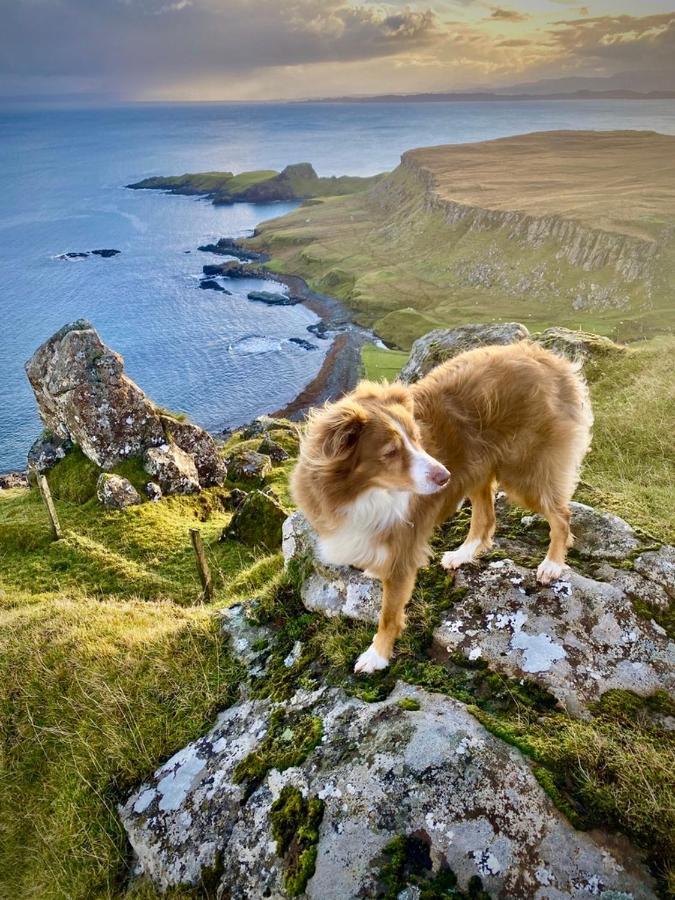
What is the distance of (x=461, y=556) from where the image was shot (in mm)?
6559

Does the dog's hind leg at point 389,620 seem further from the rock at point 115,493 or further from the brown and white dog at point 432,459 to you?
the rock at point 115,493

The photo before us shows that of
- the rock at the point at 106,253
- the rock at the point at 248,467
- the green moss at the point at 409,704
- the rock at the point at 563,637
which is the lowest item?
the rock at the point at 106,253

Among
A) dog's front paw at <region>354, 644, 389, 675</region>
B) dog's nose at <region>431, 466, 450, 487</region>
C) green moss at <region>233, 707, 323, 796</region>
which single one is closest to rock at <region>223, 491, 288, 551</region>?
dog's front paw at <region>354, 644, 389, 675</region>

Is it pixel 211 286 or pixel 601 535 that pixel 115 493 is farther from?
pixel 211 286

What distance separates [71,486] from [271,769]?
2304 cm

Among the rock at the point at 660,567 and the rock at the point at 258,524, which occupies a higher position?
the rock at the point at 660,567

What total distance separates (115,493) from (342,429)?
2052cm

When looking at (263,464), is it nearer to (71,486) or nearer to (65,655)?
(71,486)

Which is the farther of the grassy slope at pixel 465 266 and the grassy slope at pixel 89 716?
the grassy slope at pixel 465 266

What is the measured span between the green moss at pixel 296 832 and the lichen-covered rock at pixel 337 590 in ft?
7.03

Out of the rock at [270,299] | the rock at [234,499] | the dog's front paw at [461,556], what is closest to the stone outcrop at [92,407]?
the rock at [234,499]

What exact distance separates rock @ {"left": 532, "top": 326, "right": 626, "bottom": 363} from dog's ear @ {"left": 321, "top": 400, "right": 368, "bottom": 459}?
14.3 m

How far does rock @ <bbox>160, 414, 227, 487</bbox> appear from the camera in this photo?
86.8ft

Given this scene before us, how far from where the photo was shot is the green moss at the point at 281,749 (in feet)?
15.9
